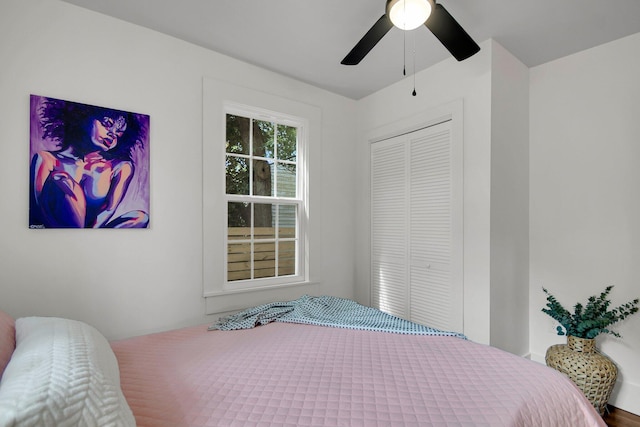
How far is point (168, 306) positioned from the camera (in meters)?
2.31

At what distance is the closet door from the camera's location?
2611mm

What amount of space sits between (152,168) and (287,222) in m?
1.25

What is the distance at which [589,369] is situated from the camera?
2066mm

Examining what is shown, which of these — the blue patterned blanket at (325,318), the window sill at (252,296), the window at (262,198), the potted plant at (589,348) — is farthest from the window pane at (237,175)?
the potted plant at (589,348)

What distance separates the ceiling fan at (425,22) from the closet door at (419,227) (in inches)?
40.1

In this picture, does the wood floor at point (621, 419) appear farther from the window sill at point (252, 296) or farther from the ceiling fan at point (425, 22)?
the ceiling fan at point (425, 22)

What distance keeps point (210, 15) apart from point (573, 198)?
3.01 meters

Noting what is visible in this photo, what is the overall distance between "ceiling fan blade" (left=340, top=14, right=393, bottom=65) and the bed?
1.65 m

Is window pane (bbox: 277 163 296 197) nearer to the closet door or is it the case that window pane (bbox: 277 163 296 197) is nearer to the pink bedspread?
the closet door

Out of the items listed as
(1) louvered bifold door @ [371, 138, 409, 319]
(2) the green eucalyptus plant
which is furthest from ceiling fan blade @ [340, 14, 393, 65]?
(2) the green eucalyptus plant

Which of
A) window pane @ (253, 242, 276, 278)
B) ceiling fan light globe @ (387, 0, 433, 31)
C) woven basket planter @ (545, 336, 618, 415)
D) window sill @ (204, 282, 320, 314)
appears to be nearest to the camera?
ceiling fan light globe @ (387, 0, 433, 31)

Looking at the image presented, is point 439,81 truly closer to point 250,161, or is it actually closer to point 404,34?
point 404,34

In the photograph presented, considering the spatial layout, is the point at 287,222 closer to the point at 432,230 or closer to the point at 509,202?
the point at 432,230

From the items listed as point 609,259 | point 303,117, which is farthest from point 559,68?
point 303,117
